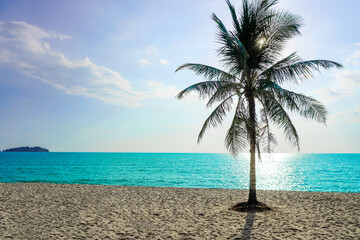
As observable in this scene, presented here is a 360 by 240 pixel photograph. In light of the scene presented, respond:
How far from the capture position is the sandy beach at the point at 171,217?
7.25m

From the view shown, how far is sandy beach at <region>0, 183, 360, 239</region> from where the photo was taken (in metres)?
7.25

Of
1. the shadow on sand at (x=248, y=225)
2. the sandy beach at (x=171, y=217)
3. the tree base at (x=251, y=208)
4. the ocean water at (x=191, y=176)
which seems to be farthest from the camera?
the ocean water at (x=191, y=176)

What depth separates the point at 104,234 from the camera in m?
7.17

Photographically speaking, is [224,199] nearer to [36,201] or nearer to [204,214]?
[204,214]

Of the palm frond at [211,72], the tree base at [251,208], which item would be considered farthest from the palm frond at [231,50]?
the tree base at [251,208]

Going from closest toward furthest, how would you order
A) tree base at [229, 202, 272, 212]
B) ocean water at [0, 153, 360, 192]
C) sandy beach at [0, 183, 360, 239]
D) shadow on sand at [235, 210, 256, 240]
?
shadow on sand at [235, 210, 256, 240] → sandy beach at [0, 183, 360, 239] → tree base at [229, 202, 272, 212] → ocean water at [0, 153, 360, 192]

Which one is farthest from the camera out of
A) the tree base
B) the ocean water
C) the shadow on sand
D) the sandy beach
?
the ocean water

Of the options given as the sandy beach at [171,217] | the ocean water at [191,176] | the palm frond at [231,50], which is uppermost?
the palm frond at [231,50]

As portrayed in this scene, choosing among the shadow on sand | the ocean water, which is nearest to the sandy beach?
the shadow on sand

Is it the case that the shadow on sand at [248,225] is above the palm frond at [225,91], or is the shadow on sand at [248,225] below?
below

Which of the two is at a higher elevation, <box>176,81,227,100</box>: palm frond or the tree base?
<box>176,81,227,100</box>: palm frond

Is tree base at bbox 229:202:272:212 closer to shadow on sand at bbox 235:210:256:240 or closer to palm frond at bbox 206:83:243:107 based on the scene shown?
shadow on sand at bbox 235:210:256:240

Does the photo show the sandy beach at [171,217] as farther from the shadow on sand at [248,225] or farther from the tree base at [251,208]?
the tree base at [251,208]

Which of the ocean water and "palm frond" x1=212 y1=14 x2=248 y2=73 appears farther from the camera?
the ocean water
